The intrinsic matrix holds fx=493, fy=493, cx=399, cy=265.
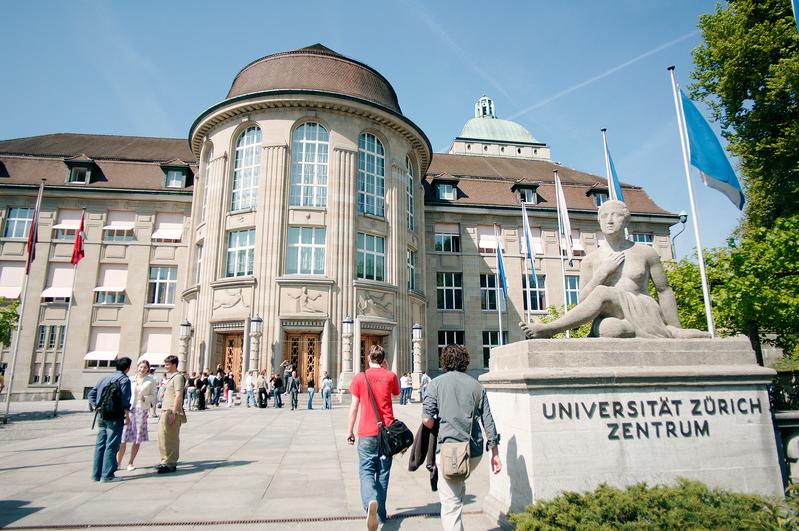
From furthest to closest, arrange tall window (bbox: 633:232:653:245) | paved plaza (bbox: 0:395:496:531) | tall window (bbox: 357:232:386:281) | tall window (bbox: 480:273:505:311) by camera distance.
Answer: tall window (bbox: 633:232:653:245), tall window (bbox: 480:273:505:311), tall window (bbox: 357:232:386:281), paved plaza (bbox: 0:395:496:531)

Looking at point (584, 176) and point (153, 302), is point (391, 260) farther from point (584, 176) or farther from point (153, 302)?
point (584, 176)

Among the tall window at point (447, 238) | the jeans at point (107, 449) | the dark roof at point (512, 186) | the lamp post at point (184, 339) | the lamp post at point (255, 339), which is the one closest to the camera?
the jeans at point (107, 449)

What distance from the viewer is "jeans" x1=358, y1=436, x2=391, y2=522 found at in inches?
194

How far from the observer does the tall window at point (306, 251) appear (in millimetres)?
25688

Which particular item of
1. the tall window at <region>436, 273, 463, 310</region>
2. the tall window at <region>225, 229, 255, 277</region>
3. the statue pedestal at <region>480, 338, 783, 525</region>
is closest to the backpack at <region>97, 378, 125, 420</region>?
the statue pedestal at <region>480, 338, 783, 525</region>

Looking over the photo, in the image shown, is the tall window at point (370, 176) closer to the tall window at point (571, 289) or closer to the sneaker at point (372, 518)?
the tall window at point (571, 289)

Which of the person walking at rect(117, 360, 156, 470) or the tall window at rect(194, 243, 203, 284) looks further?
the tall window at rect(194, 243, 203, 284)

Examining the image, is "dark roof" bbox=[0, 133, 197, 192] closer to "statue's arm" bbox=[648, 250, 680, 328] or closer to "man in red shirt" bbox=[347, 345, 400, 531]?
"man in red shirt" bbox=[347, 345, 400, 531]

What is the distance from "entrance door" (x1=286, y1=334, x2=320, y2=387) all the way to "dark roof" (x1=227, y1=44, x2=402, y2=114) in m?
13.4

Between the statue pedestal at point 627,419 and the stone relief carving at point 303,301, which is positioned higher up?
the stone relief carving at point 303,301

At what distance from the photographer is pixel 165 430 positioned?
771 centimetres

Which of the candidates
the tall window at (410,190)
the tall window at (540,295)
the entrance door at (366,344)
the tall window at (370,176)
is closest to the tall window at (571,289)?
the tall window at (540,295)

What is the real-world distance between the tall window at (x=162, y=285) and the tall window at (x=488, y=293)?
68.7 ft

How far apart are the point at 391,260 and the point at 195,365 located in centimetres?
1178
